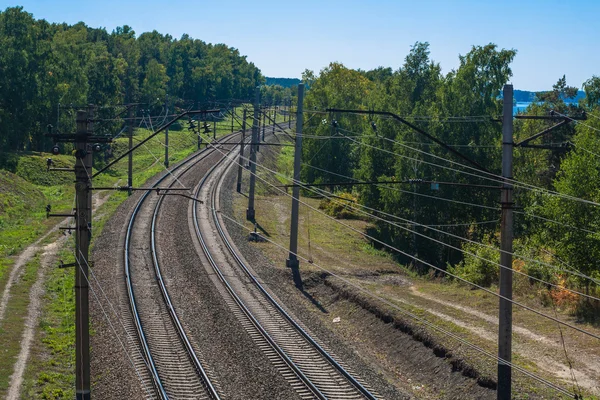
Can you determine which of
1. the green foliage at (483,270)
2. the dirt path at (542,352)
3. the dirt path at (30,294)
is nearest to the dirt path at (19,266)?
the dirt path at (30,294)

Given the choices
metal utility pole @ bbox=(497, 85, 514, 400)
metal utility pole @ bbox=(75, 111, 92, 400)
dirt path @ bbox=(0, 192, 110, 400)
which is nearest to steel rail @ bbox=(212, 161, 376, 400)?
metal utility pole @ bbox=(497, 85, 514, 400)

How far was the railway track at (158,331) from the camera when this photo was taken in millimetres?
17781

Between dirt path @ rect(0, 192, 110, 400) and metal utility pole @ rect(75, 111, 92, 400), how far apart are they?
6.68ft

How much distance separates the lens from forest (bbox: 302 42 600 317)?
80.2 feet

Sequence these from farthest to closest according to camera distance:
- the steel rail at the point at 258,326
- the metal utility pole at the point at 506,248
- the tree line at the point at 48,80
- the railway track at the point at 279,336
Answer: the tree line at the point at 48,80 < the railway track at the point at 279,336 < the steel rail at the point at 258,326 < the metal utility pole at the point at 506,248

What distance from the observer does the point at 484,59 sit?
39625 mm

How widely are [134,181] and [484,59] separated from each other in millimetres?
30441

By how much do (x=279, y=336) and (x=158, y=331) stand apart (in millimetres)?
3822

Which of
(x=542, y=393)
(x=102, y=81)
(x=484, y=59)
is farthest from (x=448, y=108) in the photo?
(x=102, y=81)

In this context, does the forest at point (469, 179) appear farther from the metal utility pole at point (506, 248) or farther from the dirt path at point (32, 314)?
the dirt path at point (32, 314)

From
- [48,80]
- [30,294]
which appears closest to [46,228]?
[30,294]

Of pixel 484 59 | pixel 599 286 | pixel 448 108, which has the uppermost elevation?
pixel 484 59

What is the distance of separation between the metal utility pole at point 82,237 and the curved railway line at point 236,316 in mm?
1961

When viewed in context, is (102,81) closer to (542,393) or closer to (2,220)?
(2,220)
